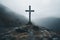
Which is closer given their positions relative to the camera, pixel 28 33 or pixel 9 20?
pixel 28 33

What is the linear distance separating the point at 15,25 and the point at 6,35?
1.57ft

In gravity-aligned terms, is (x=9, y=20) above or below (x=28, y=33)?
above

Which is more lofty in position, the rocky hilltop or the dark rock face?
the dark rock face

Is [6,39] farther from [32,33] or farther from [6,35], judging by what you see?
[32,33]

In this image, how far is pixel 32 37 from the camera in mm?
7059

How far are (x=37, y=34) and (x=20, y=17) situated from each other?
0.84m

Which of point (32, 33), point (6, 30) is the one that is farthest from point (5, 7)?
point (32, 33)

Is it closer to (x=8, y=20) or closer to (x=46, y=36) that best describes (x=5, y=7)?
(x=8, y=20)

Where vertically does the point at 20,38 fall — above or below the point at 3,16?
below

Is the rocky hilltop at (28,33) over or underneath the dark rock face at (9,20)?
underneath

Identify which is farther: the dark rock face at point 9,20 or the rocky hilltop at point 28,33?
the dark rock face at point 9,20

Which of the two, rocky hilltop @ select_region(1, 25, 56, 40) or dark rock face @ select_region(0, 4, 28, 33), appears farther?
dark rock face @ select_region(0, 4, 28, 33)

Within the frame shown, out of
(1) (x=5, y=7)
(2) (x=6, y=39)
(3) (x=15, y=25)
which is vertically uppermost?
(1) (x=5, y=7)

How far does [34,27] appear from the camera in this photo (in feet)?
23.6
